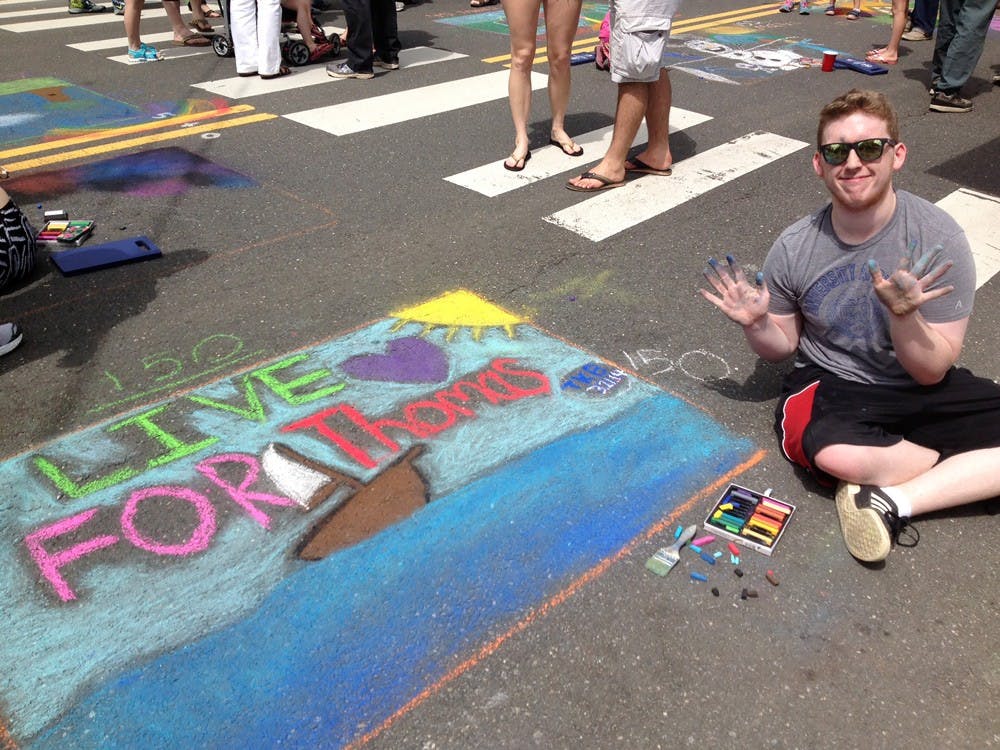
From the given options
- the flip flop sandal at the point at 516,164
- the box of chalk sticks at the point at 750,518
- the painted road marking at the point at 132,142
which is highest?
the painted road marking at the point at 132,142

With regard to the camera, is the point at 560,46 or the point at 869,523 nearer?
the point at 869,523

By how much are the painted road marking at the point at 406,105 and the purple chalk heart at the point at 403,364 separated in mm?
3271

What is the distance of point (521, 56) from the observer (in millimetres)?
5117

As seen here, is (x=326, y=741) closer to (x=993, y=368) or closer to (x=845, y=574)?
(x=845, y=574)

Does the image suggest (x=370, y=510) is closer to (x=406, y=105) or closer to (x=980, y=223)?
(x=980, y=223)

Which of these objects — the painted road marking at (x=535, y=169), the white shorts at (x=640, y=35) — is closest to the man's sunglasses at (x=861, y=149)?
the white shorts at (x=640, y=35)

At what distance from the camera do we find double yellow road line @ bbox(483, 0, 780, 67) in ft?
28.2

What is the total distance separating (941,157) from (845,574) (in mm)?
4736

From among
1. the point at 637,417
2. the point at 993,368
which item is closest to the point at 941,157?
the point at 993,368

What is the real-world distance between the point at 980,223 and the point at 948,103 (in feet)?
9.17

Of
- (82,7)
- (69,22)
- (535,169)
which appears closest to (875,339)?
(535,169)

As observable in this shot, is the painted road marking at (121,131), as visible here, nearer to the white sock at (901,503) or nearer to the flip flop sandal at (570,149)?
the flip flop sandal at (570,149)

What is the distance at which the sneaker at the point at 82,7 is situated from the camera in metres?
10.3

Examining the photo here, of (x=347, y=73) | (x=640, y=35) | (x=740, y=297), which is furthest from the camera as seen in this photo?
(x=347, y=73)
